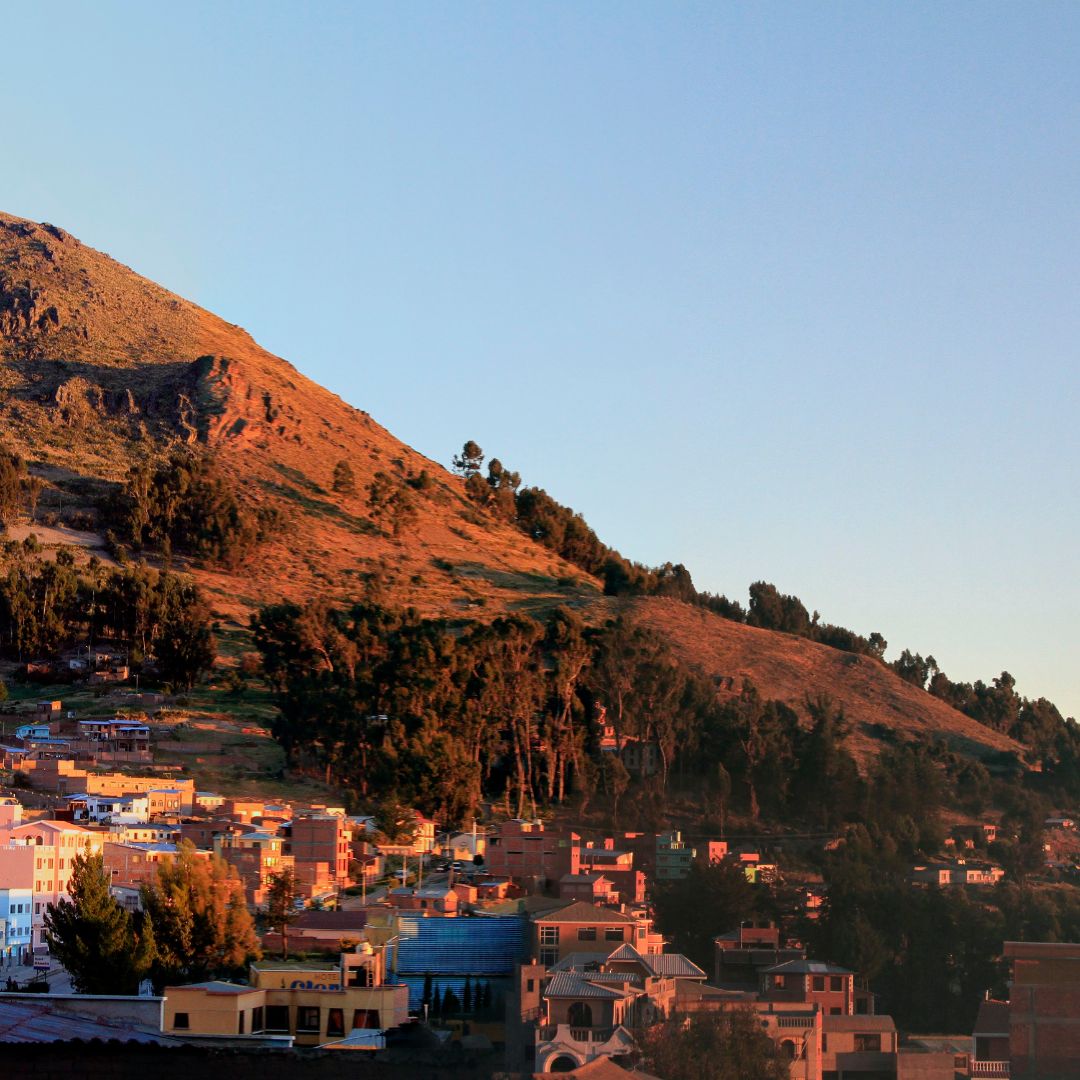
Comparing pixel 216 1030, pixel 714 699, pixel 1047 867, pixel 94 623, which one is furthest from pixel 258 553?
pixel 216 1030

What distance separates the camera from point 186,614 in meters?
93.8

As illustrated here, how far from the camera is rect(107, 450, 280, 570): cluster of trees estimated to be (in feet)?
365

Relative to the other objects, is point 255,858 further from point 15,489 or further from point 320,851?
point 15,489

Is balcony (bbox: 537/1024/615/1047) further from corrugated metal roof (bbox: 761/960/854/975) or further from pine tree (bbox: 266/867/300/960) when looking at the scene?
corrugated metal roof (bbox: 761/960/854/975)

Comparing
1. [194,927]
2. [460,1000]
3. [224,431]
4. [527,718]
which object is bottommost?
[460,1000]

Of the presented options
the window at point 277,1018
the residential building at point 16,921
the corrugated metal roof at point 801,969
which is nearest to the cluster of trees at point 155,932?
the residential building at point 16,921

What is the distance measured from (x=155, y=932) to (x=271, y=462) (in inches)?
2994

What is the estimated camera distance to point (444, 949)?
58375 mm

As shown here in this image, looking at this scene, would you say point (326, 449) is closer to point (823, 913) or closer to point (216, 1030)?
point (823, 913)

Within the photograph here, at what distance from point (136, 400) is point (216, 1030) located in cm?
9225

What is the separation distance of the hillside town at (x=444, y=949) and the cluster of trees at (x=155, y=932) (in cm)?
67

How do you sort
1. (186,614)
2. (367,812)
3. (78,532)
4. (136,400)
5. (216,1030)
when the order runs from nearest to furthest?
1. (216,1030)
2. (367,812)
3. (186,614)
4. (78,532)
5. (136,400)

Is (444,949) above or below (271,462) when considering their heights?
below

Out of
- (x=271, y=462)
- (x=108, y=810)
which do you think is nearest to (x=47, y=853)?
(x=108, y=810)
